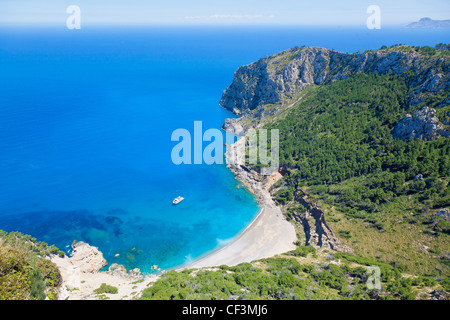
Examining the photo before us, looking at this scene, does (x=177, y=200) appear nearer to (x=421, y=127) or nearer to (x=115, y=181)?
(x=115, y=181)

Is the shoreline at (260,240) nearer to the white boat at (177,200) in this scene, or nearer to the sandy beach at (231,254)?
the sandy beach at (231,254)

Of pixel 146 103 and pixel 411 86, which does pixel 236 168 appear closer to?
pixel 411 86

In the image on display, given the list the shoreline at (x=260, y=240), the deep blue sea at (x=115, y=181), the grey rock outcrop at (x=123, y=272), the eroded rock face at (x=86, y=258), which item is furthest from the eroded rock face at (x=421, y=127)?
the eroded rock face at (x=86, y=258)

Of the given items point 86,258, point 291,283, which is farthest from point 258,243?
point 86,258

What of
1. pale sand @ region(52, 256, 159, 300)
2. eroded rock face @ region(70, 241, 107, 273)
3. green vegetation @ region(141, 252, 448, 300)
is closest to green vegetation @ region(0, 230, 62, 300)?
pale sand @ region(52, 256, 159, 300)
